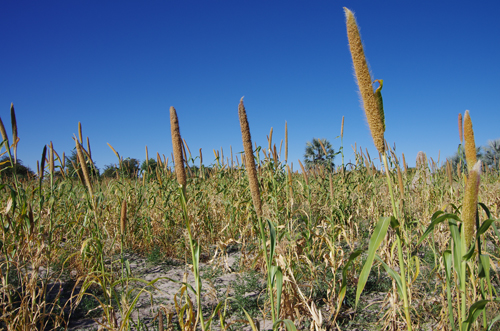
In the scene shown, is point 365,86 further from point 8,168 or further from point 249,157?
point 8,168

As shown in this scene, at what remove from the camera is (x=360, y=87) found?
45.5 inches

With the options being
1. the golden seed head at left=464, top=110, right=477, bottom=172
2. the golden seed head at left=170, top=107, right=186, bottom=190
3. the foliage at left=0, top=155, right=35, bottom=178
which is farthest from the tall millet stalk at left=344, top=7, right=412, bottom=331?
the foliage at left=0, top=155, right=35, bottom=178

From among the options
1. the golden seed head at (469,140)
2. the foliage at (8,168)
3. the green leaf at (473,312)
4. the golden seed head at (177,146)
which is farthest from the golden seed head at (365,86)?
the foliage at (8,168)

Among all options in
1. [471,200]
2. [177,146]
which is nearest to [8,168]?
[177,146]

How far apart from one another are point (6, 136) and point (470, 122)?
8.31 feet

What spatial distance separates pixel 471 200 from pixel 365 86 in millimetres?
594

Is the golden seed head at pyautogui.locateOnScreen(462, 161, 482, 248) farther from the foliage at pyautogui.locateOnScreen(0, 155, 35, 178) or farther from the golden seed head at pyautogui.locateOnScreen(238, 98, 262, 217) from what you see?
the foliage at pyautogui.locateOnScreen(0, 155, 35, 178)

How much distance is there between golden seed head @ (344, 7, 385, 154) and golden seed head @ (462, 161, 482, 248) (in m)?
0.33

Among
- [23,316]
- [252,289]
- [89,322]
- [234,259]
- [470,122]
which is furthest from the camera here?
[234,259]

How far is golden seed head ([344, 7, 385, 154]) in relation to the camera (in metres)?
1.12

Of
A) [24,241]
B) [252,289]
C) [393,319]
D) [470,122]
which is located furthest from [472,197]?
[24,241]

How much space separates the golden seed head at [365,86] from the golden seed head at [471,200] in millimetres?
332

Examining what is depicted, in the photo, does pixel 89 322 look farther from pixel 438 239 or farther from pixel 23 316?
pixel 438 239

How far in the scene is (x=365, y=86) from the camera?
1.13 m
